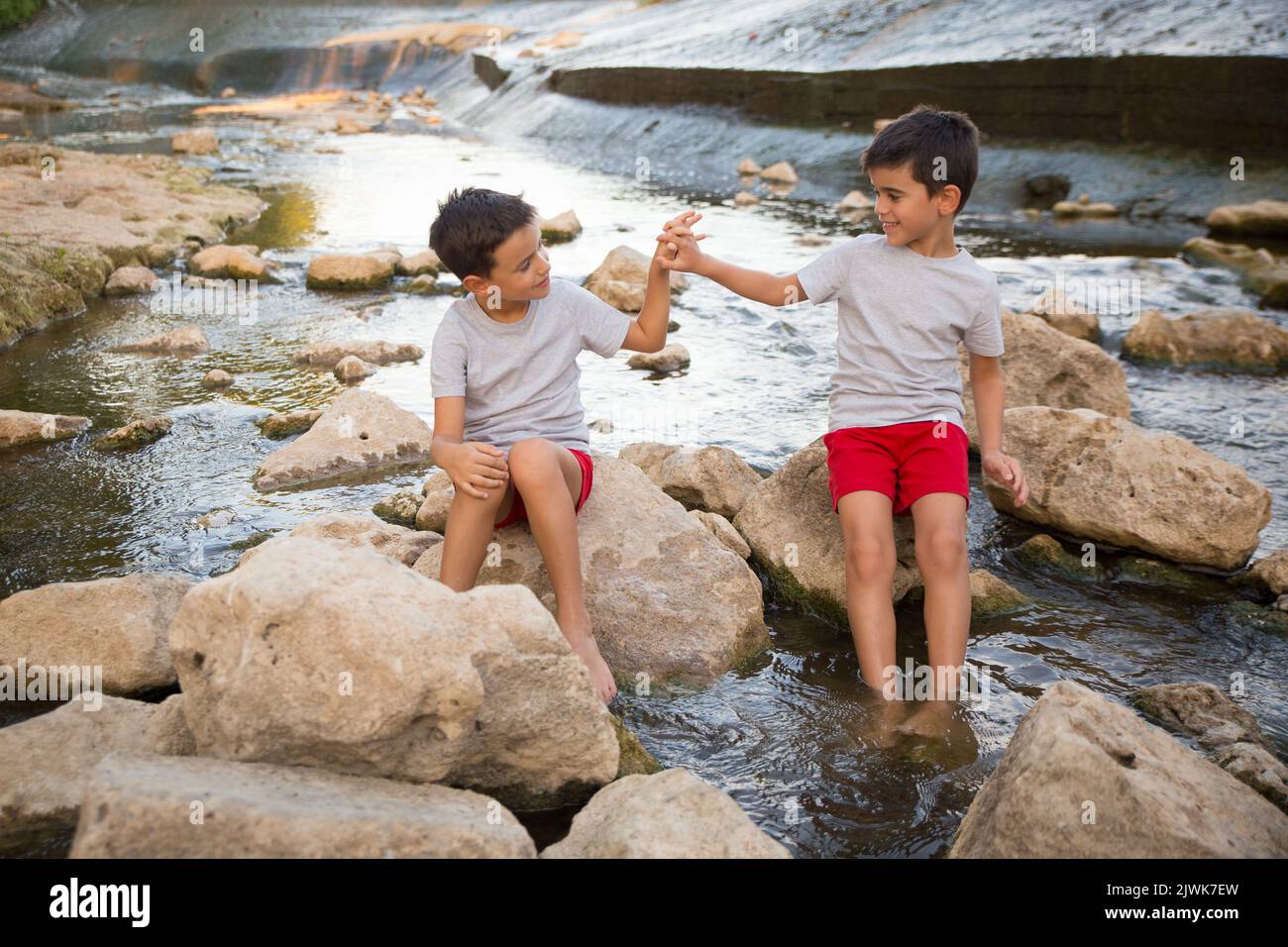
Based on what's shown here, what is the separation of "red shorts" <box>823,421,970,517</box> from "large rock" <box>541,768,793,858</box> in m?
1.29

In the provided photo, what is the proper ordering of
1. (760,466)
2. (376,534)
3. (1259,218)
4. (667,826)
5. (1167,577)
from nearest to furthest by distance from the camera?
(667,826), (376,534), (1167,577), (760,466), (1259,218)

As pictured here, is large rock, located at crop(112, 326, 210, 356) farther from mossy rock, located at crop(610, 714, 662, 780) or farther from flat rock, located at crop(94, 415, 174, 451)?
mossy rock, located at crop(610, 714, 662, 780)

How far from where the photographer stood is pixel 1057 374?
16.9 feet

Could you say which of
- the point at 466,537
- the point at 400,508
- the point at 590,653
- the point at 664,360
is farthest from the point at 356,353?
the point at 590,653

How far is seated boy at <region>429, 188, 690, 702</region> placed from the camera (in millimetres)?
3152

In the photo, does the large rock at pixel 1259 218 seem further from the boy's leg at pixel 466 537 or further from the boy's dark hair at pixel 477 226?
the boy's leg at pixel 466 537

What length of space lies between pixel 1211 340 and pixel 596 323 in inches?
173

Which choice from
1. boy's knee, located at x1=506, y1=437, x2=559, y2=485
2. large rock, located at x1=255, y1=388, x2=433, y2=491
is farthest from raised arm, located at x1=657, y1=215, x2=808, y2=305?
large rock, located at x1=255, y1=388, x2=433, y2=491

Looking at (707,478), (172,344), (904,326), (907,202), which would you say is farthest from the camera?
(172,344)

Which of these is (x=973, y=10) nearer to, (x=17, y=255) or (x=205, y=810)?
(x=17, y=255)

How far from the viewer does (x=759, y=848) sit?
2170 mm

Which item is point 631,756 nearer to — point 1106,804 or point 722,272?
point 1106,804
